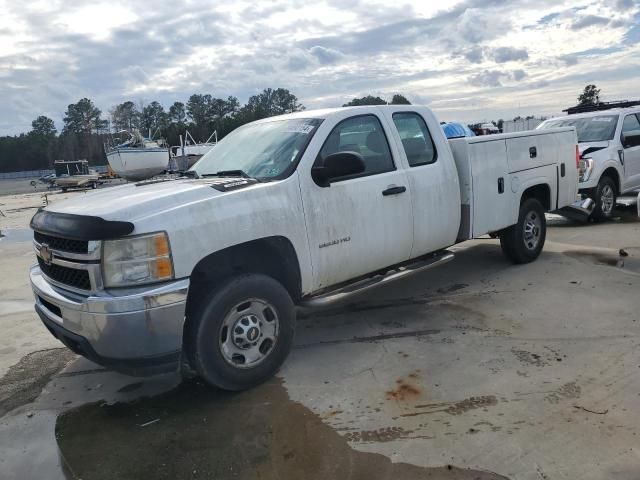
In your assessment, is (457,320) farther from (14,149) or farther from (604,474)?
(14,149)

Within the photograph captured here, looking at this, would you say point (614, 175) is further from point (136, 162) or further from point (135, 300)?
point (136, 162)

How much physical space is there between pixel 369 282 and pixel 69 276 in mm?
2376

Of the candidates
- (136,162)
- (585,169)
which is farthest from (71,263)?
(136,162)

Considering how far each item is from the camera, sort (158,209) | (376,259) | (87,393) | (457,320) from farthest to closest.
Result: (457,320) → (376,259) → (87,393) → (158,209)

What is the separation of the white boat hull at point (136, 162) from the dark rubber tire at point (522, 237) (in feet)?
102

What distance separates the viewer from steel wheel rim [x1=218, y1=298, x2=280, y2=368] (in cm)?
370

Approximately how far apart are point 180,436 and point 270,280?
119cm

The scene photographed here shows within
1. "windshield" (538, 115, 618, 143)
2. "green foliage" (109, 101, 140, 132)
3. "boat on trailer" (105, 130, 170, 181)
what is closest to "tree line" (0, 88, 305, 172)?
"green foliage" (109, 101, 140, 132)

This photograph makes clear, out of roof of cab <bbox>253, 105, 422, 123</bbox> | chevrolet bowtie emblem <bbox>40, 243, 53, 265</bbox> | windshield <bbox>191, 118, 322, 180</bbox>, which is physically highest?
roof of cab <bbox>253, 105, 422, 123</bbox>

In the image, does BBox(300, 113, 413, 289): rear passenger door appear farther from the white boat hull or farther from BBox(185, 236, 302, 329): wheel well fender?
the white boat hull

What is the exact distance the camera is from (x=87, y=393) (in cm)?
414

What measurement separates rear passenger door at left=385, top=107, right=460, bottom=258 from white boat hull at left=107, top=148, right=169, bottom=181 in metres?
31.6

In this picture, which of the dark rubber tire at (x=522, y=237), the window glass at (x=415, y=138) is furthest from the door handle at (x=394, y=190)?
the dark rubber tire at (x=522, y=237)

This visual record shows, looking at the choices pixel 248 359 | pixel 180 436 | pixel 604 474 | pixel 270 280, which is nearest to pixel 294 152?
pixel 270 280
